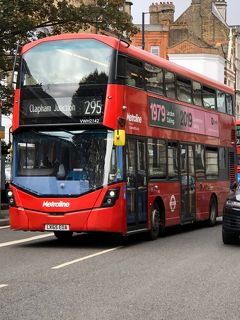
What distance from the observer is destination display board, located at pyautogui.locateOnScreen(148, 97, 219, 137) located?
49.5ft

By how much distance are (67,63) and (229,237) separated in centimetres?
522

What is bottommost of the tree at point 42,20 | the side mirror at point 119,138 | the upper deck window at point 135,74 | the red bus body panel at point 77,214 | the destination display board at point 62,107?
the red bus body panel at point 77,214

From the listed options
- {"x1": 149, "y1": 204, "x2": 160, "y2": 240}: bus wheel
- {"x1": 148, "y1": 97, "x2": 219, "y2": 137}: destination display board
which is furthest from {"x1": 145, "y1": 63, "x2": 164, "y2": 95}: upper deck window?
{"x1": 149, "y1": 204, "x2": 160, "y2": 240}: bus wheel

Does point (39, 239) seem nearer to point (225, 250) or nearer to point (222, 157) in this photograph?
point (225, 250)

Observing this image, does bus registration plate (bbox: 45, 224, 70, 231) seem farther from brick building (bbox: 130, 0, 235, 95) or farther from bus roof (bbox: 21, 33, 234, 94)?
brick building (bbox: 130, 0, 235, 95)

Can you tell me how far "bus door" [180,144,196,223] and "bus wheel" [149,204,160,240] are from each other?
1913mm

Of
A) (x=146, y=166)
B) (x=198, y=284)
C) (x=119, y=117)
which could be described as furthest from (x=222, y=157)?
(x=198, y=284)

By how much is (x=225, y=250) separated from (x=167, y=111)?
4205 mm

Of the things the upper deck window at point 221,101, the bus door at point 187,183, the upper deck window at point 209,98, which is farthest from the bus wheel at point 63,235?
the upper deck window at point 221,101

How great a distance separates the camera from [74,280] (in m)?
9.20

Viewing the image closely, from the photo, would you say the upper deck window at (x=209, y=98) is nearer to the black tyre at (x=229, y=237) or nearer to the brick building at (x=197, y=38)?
the black tyre at (x=229, y=237)

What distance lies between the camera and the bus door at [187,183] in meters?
17.0

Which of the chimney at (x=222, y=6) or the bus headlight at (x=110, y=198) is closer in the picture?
the bus headlight at (x=110, y=198)

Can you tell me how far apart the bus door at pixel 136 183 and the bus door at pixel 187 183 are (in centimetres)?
278
